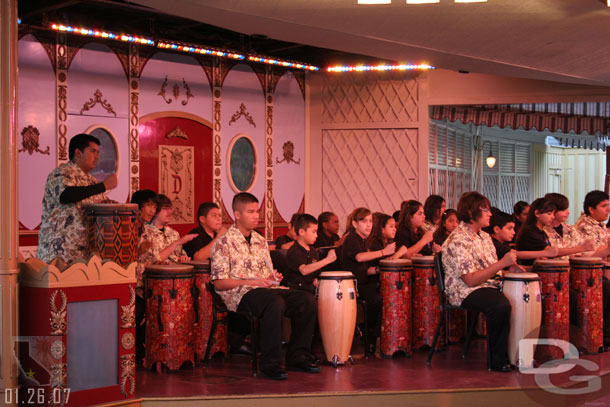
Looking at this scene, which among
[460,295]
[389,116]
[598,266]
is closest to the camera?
[460,295]

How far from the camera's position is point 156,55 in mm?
9586

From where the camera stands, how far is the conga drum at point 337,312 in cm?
596

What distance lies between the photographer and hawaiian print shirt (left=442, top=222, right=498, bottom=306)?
590cm

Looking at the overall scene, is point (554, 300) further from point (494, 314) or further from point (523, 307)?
point (494, 314)

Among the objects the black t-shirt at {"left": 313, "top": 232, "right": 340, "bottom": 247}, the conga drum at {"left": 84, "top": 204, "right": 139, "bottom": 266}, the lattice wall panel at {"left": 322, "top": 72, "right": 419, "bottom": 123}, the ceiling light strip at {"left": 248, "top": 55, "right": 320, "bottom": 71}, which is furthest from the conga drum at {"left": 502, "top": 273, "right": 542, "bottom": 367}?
the lattice wall panel at {"left": 322, "top": 72, "right": 419, "bottom": 123}

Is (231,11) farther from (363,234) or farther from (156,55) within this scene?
(156,55)

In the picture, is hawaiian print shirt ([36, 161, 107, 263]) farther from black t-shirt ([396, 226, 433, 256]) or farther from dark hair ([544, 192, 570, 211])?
dark hair ([544, 192, 570, 211])

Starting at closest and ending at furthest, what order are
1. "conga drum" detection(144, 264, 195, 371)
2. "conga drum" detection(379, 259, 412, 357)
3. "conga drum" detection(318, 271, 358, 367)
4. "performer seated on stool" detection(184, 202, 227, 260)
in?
"conga drum" detection(144, 264, 195, 371) < "conga drum" detection(318, 271, 358, 367) < "conga drum" detection(379, 259, 412, 357) < "performer seated on stool" detection(184, 202, 227, 260)

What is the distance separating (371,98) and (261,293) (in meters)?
6.21

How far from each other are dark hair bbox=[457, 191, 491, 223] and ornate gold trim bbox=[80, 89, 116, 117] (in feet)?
15.9

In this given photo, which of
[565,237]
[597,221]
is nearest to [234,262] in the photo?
[565,237]

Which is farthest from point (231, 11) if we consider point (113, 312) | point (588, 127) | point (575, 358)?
point (588, 127)

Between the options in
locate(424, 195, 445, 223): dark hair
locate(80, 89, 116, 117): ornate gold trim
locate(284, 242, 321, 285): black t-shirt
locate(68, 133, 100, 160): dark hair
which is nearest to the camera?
locate(68, 133, 100, 160): dark hair

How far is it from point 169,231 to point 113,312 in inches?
65.8
